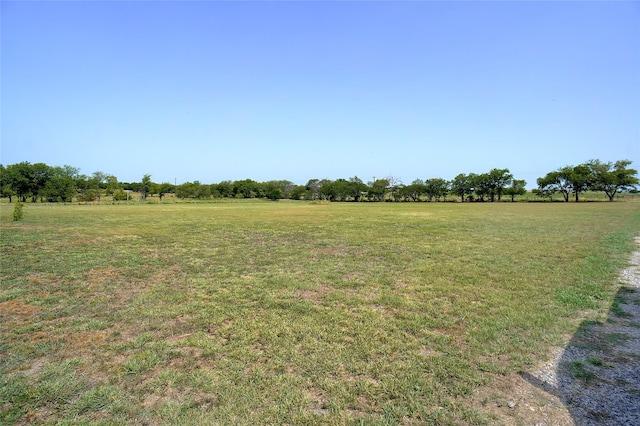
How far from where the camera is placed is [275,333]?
4.15 m

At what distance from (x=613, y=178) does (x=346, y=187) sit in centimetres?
7261

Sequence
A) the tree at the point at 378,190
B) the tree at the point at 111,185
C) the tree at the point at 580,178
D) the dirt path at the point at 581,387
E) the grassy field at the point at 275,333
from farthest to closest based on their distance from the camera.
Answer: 1. the tree at the point at 378,190
2. the tree at the point at 580,178
3. the tree at the point at 111,185
4. the grassy field at the point at 275,333
5. the dirt path at the point at 581,387

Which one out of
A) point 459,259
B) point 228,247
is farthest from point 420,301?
point 228,247

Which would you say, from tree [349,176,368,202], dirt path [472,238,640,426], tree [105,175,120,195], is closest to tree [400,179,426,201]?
tree [349,176,368,202]

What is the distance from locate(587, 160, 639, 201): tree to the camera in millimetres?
75688

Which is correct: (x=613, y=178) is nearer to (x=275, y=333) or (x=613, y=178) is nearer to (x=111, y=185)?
(x=275, y=333)

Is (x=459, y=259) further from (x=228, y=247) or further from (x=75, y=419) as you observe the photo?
(x=75, y=419)

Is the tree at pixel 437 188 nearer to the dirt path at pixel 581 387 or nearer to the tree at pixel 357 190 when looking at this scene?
the tree at pixel 357 190

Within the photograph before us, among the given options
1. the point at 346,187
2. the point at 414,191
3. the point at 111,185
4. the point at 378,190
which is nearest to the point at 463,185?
the point at 414,191

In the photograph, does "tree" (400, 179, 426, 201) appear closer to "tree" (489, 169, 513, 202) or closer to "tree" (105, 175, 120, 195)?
"tree" (489, 169, 513, 202)

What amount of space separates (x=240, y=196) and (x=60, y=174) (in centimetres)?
5282

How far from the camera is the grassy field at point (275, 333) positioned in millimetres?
2729

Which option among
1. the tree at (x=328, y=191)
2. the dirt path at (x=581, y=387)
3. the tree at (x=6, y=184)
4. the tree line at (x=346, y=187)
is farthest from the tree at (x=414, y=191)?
the tree at (x=6, y=184)

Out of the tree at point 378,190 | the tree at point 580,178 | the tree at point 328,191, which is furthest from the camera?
the tree at point 328,191
